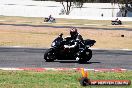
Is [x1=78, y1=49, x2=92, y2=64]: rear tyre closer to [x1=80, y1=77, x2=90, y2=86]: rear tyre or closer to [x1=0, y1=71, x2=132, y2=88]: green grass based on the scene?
[x1=0, y1=71, x2=132, y2=88]: green grass

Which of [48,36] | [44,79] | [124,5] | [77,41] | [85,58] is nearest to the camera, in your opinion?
[44,79]

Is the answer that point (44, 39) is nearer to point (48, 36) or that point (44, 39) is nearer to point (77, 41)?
point (48, 36)

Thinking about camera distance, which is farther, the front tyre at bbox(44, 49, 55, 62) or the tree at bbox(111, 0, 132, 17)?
the tree at bbox(111, 0, 132, 17)

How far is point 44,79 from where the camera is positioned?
11.7 metres

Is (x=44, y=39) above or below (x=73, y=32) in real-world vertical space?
below

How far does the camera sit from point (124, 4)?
335 feet

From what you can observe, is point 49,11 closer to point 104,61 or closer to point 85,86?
point 104,61

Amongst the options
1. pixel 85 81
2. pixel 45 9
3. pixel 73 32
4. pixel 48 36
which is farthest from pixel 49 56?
pixel 45 9

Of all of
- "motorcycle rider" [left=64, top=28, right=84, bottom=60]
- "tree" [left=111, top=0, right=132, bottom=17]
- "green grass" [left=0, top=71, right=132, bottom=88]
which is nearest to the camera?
"green grass" [left=0, top=71, right=132, bottom=88]

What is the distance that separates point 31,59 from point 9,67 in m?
3.19

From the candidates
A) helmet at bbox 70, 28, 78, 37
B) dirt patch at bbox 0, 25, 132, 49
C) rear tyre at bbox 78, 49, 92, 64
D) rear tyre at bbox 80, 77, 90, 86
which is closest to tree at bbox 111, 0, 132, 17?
dirt patch at bbox 0, 25, 132, 49

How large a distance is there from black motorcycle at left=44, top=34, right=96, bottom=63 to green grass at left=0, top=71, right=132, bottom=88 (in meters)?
3.82

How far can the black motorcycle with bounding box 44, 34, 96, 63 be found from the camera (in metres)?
17.4

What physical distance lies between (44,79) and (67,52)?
5.95 m
